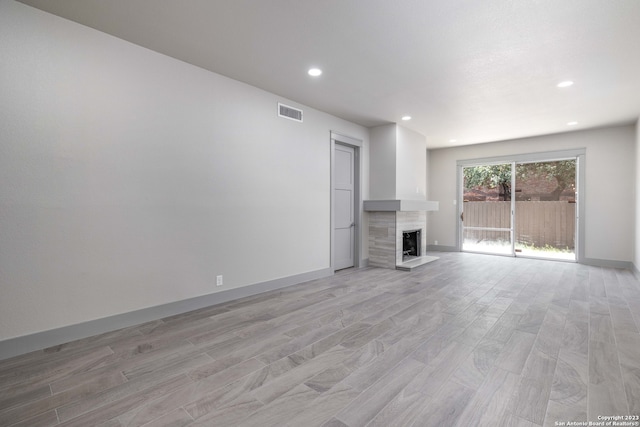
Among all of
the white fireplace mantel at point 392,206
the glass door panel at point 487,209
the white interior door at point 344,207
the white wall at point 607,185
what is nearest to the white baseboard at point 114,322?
the white interior door at point 344,207

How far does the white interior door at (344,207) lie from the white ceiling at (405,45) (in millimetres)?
1209

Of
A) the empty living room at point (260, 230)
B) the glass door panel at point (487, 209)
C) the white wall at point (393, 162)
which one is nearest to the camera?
the empty living room at point (260, 230)

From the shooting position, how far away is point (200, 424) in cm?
158

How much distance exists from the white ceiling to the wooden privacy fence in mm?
2628

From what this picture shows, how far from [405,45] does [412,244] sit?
471cm

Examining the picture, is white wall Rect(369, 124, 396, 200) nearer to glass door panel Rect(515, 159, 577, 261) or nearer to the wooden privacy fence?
the wooden privacy fence

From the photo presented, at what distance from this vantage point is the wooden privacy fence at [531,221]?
654 cm

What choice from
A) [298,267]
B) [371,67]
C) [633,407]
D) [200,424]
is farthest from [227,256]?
[633,407]

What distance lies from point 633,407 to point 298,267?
11.9 ft

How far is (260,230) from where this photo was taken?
13.3ft

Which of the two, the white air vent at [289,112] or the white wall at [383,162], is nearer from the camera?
the white air vent at [289,112]

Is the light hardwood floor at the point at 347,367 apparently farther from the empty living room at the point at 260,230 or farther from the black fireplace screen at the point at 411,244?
the black fireplace screen at the point at 411,244

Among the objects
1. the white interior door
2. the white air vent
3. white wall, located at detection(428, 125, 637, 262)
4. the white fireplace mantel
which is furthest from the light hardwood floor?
white wall, located at detection(428, 125, 637, 262)

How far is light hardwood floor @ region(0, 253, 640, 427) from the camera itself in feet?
5.50
